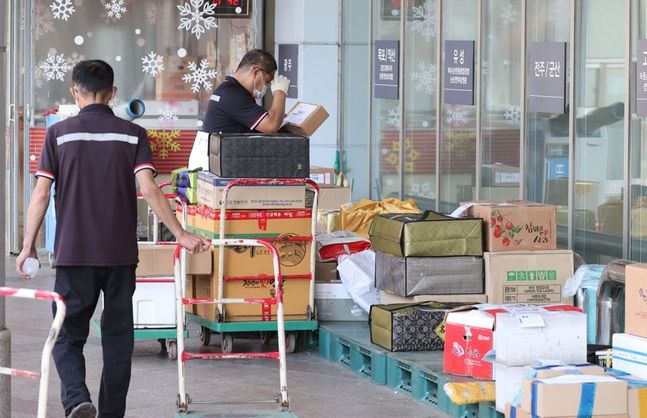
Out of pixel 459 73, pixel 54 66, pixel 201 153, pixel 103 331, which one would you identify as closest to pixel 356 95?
pixel 459 73

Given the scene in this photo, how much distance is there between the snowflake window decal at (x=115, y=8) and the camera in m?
16.0

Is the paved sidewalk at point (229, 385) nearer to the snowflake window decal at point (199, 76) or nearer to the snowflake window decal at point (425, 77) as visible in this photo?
the snowflake window decal at point (425, 77)

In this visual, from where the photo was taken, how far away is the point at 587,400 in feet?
21.3

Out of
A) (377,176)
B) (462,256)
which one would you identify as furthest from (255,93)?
(377,176)

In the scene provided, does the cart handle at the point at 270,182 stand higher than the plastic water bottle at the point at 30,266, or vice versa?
the cart handle at the point at 270,182

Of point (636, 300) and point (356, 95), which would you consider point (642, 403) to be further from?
point (356, 95)

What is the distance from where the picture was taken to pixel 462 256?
29.9ft

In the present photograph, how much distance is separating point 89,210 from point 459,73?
5644 millimetres

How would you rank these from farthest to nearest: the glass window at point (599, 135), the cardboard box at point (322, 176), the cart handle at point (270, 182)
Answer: the cardboard box at point (322, 176) < the cart handle at point (270, 182) < the glass window at point (599, 135)

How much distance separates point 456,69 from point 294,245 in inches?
119

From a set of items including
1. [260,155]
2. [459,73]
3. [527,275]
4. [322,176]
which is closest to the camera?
[527,275]

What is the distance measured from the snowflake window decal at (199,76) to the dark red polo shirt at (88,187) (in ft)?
30.5

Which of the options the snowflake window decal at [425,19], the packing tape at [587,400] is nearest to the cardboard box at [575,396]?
the packing tape at [587,400]

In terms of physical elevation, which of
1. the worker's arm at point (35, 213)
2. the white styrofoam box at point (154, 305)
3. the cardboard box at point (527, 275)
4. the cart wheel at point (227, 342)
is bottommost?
the cart wheel at point (227, 342)
